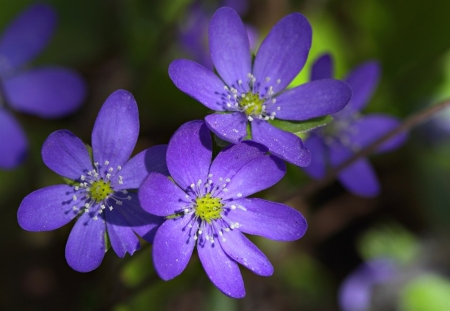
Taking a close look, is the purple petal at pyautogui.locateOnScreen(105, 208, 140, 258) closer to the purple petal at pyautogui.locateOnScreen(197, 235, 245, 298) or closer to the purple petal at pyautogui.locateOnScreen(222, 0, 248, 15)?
the purple petal at pyautogui.locateOnScreen(197, 235, 245, 298)

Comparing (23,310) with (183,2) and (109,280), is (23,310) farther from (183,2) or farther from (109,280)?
(183,2)

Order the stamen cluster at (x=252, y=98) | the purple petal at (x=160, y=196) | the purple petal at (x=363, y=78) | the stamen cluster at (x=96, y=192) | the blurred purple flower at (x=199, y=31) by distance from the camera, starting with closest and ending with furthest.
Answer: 1. the purple petal at (x=160, y=196)
2. the stamen cluster at (x=96, y=192)
3. the stamen cluster at (x=252, y=98)
4. the purple petal at (x=363, y=78)
5. the blurred purple flower at (x=199, y=31)

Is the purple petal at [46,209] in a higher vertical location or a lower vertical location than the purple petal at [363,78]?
lower

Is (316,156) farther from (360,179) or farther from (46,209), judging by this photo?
(46,209)

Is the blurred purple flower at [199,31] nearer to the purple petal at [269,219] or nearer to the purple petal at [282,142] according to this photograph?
the purple petal at [282,142]

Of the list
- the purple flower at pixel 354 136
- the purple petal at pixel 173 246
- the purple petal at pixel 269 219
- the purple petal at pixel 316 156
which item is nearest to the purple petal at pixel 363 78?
the purple flower at pixel 354 136

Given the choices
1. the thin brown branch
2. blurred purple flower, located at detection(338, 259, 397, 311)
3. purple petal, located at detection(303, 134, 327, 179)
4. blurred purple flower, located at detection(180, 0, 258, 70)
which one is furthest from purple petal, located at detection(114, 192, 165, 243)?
blurred purple flower, located at detection(338, 259, 397, 311)

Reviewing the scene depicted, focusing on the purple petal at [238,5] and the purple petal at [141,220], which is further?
the purple petal at [238,5]
